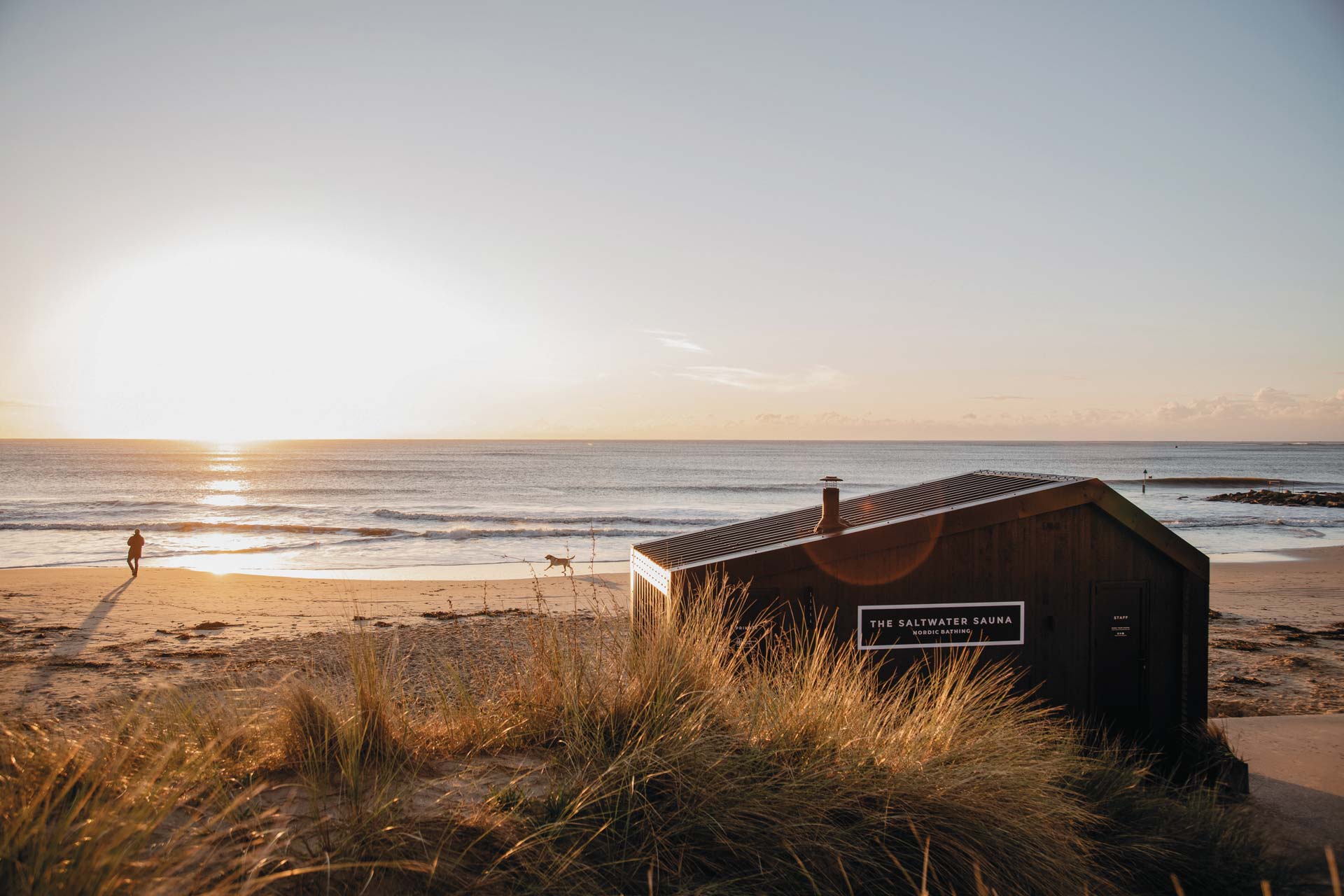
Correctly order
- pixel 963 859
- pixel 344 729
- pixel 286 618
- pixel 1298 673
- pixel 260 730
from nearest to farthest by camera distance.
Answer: pixel 963 859 < pixel 344 729 < pixel 260 730 < pixel 1298 673 < pixel 286 618

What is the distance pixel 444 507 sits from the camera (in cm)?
3944

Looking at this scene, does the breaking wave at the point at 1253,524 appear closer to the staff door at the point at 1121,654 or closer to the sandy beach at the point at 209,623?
the sandy beach at the point at 209,623

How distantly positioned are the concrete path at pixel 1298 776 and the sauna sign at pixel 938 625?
2017 mm

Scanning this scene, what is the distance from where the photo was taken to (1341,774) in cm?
621

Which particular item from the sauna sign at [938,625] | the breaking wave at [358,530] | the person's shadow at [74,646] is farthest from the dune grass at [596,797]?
the breaking wave at [358,530]

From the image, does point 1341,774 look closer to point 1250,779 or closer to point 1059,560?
point 1250,779

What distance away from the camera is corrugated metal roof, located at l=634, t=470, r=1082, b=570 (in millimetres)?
5895

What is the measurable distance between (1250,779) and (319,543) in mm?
25972

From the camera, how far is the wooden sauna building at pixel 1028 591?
213 inches

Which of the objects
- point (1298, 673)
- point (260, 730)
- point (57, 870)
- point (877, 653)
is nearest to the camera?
point (57, 870)

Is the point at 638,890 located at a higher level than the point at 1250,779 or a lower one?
higher

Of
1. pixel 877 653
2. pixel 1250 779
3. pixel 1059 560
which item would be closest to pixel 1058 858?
A: pixel 877 653

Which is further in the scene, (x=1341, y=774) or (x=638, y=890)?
(x=1341, y=774)

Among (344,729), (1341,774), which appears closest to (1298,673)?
(1341,774)
